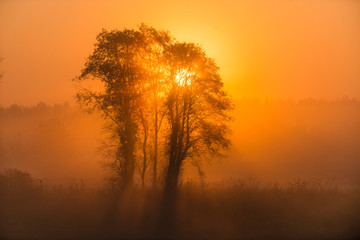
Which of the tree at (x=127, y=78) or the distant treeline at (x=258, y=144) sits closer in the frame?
the tree at (x=127, y=78)

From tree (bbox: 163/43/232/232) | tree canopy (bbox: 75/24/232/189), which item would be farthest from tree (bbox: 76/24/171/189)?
tree (bbox: 163/43/232/232)

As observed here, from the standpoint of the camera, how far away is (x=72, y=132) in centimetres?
12600

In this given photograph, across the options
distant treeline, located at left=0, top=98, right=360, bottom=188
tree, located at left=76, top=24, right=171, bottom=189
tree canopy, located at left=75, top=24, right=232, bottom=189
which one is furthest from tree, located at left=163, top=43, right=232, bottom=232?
distant treeline, located at left=0, top=98, right=360, bottom=188

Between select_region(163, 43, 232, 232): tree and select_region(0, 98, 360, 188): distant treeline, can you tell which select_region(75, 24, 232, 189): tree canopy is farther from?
select_region(0, 98, 360, 188): distant treeline

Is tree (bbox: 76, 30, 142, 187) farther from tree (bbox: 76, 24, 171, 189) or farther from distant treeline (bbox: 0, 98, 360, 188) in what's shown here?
distant treeline (bbox: 0, 98, 360, 188)

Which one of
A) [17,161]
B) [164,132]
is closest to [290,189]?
[164,132]

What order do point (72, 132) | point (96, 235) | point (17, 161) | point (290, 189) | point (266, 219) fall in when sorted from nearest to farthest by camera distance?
1. point (96, 235)
2. point (266, 219)
3. point (290, 189)
4. point (17, 161)
5. point (72, 132)

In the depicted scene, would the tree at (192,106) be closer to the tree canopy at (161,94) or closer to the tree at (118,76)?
the tree canopy at (161,94)

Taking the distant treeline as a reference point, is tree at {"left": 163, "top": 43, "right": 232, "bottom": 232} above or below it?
below

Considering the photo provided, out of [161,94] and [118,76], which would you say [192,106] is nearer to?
[161,94]

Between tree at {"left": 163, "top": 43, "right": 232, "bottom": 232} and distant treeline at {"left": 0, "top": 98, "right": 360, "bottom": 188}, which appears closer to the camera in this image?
tree at {"left": 163, "top": 43, "right": 232, "bottom": 232}

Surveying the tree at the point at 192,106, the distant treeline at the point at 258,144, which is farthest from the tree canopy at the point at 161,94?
the distant treeline at the point at 258,144

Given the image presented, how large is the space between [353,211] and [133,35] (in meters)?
17.4

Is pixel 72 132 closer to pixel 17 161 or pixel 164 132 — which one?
pixel 17 161
